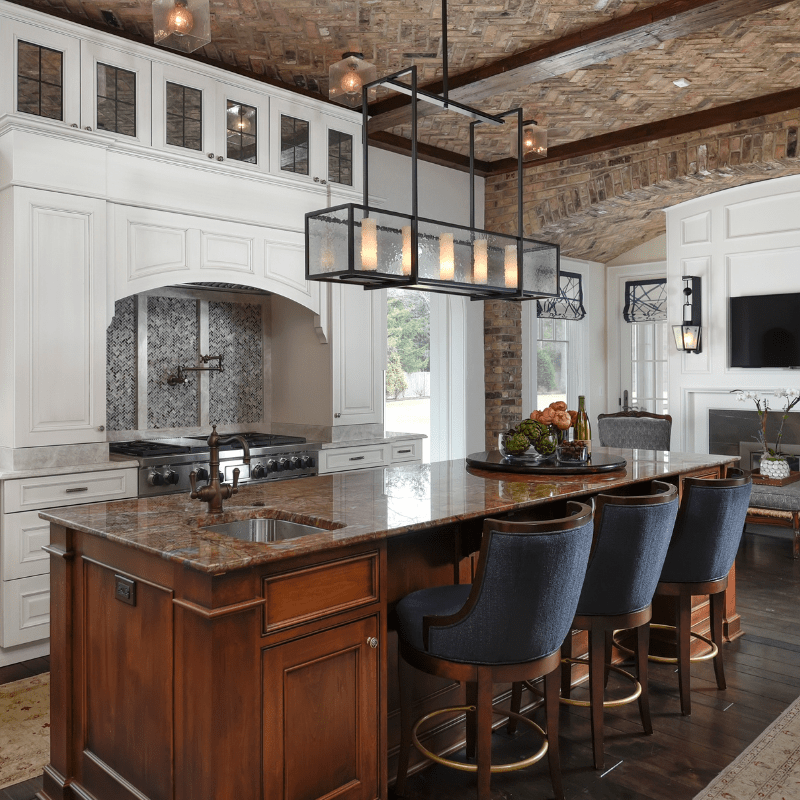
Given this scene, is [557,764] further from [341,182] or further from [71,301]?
[341,182]

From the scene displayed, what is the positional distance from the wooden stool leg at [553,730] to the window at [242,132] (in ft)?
11.6

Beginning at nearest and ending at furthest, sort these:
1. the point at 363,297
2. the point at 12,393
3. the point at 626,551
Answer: the point at 626,551 < the point at 12,393 < the point at 363,297

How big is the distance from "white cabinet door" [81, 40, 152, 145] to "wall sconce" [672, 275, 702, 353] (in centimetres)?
525

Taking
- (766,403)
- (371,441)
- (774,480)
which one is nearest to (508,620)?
(371,441)

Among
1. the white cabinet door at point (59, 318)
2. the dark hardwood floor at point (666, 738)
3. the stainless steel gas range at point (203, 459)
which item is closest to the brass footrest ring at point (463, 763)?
the dark hardwood floor at point (666, 738)

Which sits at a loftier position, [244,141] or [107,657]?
[244,141]

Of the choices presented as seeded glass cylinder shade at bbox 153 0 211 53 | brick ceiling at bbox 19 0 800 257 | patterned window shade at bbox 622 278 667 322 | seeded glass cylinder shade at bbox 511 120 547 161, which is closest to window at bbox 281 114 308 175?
brick ceiling at bbox 19 0 800 257

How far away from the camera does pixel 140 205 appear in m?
4.21

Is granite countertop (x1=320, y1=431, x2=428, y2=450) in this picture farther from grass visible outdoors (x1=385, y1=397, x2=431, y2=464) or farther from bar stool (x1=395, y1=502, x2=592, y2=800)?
bar stool (x1=395, y1=502, x2=592, y2=800)

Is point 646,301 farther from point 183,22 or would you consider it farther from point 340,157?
point 183,22

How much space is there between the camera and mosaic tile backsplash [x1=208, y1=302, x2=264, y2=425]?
5.37 m

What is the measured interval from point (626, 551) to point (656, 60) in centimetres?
372

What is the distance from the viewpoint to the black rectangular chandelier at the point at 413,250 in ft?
10.0

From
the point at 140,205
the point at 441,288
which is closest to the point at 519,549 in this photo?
the point at 441,288
